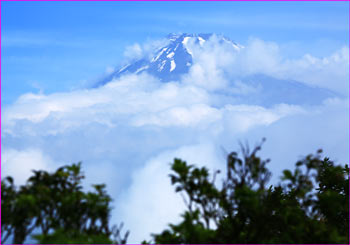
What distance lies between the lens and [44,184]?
11508 millimetres

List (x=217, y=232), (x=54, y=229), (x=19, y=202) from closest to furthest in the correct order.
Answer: (x=19, y=202) → (x=54, y=229) → (x=217, y=232)

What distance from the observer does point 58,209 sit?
11.4m

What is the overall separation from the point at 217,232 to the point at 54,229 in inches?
213

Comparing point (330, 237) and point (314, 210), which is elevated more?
point (314, 210)

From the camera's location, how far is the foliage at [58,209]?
11023 millimetres

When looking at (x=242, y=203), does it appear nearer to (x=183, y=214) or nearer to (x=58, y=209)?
(x=183, y=214)

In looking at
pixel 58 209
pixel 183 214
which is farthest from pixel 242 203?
pixel 58 209

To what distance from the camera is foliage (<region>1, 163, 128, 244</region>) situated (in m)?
11.0

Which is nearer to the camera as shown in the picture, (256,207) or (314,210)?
(256,207)

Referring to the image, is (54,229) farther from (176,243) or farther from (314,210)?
(314,210)

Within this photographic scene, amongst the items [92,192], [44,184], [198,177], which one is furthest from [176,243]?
[44,184]

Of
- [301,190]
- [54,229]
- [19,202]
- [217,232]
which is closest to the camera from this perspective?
[19,202]

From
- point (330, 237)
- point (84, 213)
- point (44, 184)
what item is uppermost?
point (44, 184)

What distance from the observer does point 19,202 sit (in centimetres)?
1058
